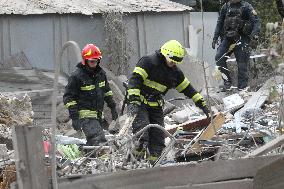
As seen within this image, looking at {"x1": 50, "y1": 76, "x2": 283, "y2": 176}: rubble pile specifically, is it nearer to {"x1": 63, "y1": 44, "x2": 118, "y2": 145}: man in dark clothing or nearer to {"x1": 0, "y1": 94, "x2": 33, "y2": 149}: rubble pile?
{"x1": 63, "y1": 44, "x2": 118, "y2": 145}: man in dark clothing

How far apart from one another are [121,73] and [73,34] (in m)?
1.26

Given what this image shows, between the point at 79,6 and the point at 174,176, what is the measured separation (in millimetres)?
13675

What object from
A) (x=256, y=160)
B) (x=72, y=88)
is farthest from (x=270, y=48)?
(x=72, y=88)

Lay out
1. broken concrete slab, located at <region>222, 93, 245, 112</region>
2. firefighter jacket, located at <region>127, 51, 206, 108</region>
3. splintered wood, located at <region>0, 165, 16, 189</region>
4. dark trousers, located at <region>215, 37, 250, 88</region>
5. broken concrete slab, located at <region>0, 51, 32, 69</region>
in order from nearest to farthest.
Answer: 1. splintered wood, located at <region>0, 165, 16, 189</region>
2. firefighter jacket, located at <region>127, 51, 206, 108</region>
3. broken concrete slab, located at <region>222, 93, 245, 112</region>
4. dark trousers, located at <region>215, 37, 250, 88</region>
5. broken concrete slab, located at <region>0, 51, 32, 69</region>

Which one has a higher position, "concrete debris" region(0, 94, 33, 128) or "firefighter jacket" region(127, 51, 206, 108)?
"firefighter jacket" region(127, 51, 206, 108)

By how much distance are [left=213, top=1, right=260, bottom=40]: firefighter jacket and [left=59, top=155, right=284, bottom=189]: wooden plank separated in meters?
9.51

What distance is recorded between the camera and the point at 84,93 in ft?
29.9

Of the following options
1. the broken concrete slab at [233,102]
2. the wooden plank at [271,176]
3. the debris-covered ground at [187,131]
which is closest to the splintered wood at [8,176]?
the debris-covered ground at [187,131]

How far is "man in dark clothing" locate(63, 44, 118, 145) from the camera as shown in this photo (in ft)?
29.5

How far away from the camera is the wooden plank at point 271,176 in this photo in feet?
10.7

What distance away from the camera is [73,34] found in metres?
16.6

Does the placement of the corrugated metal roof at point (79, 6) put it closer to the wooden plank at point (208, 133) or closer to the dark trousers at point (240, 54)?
the dark trousers at point (240, 54)

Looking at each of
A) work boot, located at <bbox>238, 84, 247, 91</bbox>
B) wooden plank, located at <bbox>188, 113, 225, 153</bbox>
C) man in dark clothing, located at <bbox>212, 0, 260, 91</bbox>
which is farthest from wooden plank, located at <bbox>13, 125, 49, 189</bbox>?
work boot, located at <bbox>238, 84, 247, 91</bbox>

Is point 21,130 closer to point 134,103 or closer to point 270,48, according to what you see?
point 270,48
